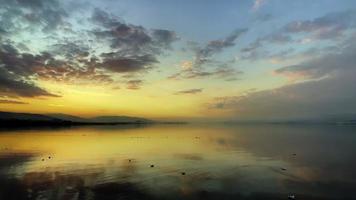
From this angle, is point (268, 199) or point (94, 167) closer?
point (268, 199)

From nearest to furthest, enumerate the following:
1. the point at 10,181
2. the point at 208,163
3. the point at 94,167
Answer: the point at 10,181, the point at 94,167, the point at 208,163

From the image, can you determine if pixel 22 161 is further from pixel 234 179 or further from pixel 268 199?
pixel 268 199

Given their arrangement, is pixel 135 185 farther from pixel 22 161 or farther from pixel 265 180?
pixel 22 161

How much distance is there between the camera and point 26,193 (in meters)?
24.2

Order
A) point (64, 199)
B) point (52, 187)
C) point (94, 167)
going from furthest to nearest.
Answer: point (94, 167), point (52, 187), point (64, 199)

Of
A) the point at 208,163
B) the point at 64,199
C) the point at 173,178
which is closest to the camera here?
the point at 64,199

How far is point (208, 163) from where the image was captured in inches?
1604

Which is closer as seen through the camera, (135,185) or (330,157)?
(135,185)

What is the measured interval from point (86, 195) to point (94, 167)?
1340 cm

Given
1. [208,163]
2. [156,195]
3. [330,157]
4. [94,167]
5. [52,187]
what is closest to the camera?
[156,195]

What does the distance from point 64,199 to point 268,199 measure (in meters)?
14.3

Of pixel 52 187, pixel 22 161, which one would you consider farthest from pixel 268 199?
pixel 22 161

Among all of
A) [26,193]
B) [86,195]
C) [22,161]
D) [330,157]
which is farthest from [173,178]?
[330,157]

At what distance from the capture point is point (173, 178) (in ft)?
102
